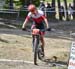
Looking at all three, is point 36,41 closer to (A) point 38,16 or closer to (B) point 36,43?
(B) point 36,43

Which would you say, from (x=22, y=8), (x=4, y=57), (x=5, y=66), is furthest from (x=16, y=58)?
(x=22, y=8)

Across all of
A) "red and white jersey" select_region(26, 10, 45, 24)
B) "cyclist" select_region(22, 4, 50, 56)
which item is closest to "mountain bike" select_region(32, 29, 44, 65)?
"cyclist" select_region(22, 4, 50, 56)

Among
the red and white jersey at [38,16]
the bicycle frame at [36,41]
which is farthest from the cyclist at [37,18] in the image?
the bicycle frame at [36,41]

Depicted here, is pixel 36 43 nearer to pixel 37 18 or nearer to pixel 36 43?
pixel 36 43

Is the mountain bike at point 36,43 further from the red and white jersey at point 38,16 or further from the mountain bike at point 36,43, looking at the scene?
the red and white jersey at point 38,16

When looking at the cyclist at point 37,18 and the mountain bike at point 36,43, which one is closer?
the cyclist at point 37,18

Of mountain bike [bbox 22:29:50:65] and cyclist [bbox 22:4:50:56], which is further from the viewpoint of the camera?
mountain bike [bbox 22:29:50:65]

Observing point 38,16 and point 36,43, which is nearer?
point 38,16

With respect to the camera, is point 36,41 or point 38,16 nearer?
point 38,16

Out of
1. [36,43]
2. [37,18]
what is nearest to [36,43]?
[36,43]

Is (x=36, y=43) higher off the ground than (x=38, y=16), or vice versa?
(x=38, y=16)

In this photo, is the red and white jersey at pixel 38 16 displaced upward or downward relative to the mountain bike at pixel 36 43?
upward

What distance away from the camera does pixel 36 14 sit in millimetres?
10328

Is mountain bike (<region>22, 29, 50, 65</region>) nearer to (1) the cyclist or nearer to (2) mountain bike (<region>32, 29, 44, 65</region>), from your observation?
(2) mountain bike (<region>32, 29, 44, 65</region>)
